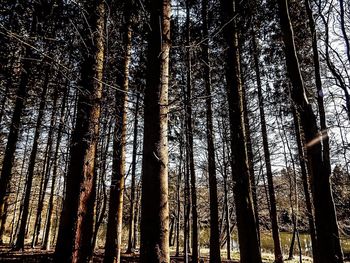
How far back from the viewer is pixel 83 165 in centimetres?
412

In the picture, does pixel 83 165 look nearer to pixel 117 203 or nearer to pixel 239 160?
pixel 117 203

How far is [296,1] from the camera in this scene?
23.7ft

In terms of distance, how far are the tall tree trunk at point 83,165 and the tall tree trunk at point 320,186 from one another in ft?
11.5

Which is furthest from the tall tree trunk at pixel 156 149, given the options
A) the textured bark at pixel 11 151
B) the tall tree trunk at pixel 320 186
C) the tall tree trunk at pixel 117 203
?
the textured bark at pixel 11 151

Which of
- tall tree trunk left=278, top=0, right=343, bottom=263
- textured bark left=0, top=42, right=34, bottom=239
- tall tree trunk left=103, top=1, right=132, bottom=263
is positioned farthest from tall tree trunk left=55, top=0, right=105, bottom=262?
textured bark left=0, top=42, right=34, bottom=239

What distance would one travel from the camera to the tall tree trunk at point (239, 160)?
13.4 ft

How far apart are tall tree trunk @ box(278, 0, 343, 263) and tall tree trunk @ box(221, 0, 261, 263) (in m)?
1.01

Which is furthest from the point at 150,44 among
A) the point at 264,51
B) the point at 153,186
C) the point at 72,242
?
the point at 264,51

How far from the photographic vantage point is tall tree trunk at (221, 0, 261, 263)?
4.09 metres

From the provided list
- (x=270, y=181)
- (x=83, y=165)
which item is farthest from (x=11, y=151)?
(x=270, y=181)

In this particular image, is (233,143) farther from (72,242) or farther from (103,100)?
(72,242)

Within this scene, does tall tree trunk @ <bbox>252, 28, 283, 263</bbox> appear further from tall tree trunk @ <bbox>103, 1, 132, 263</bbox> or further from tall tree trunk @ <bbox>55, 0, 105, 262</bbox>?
tall tree trunk @ <bbox>55, 0, 105, 262</bbox>

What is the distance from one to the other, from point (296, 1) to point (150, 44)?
690cm

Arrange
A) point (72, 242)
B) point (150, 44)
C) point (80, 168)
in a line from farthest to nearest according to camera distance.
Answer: point (80, 168) → point (72, 242) → point (150, 44)
